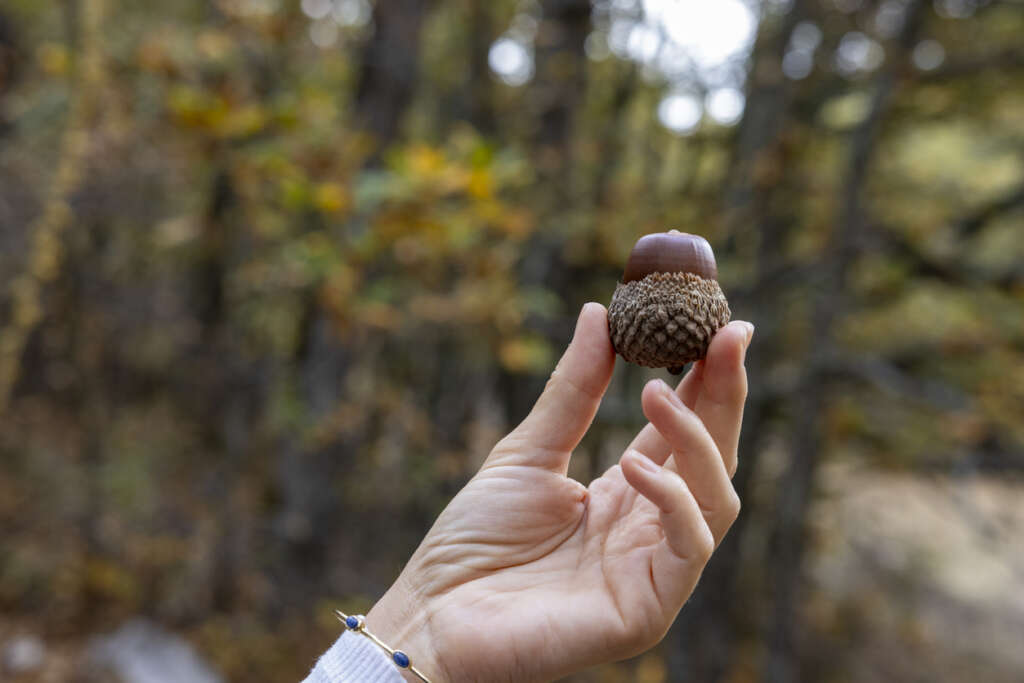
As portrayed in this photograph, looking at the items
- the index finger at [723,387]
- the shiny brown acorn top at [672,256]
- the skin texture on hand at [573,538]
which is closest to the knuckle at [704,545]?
the skin texture on hand at [573,538]

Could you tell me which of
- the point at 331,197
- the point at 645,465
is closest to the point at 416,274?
the point at 331,197

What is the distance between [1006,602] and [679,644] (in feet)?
29.0

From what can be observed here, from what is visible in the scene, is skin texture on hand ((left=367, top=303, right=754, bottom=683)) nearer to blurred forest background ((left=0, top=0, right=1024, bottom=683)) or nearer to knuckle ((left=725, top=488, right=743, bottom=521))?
knuckle ((left=725, top=488, right=743, bottom=521))

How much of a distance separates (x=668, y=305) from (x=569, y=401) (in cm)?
27

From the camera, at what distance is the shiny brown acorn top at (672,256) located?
1.54 metres

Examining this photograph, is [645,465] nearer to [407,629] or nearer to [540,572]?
[540,572]

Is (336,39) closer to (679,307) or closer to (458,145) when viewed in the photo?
(458,145)

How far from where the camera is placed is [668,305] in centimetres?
151

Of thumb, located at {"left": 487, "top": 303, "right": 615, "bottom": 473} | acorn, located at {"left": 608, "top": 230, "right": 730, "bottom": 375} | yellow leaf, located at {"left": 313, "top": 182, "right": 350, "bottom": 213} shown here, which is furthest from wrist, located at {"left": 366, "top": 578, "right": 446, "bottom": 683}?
yellow leaf, located at {"left": 313, "top": 182, "right": 350, "bottom": 213}

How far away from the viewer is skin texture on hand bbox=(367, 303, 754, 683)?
138 centimetres

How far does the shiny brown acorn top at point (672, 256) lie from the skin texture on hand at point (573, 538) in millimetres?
122

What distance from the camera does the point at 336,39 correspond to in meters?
5.79

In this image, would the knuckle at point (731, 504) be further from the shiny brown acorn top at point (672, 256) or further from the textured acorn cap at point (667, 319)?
the shiny brown acorn top at point (672, 256)

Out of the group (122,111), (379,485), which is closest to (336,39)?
(122,111)
